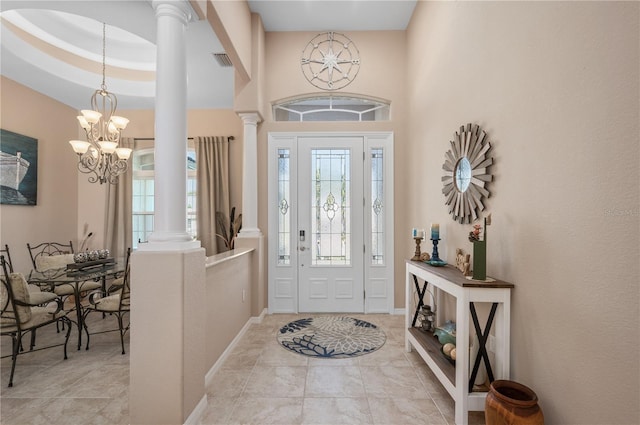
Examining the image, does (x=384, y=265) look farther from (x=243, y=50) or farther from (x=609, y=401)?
(x=243, y=50)

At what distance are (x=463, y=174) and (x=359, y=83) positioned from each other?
2319 mm

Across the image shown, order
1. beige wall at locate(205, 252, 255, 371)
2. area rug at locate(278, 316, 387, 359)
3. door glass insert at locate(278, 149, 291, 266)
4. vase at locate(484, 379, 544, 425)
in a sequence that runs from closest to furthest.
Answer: vase at locate(484, 379, 544, 425), beige wall at locate(205, 252, 255, 371), area rug at locate(278, 316, 387, 359), door glass insert at locate(278, 149, 291, 266)

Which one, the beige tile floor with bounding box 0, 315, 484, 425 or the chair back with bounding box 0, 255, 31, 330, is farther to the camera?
the chair back with bounding box 0, 255, 31, 330

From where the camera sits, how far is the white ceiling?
11.4ft

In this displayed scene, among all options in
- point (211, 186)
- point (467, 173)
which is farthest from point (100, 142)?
point (467, 173)

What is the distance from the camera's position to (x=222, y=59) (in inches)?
148

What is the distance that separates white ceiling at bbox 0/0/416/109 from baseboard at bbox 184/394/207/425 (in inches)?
124

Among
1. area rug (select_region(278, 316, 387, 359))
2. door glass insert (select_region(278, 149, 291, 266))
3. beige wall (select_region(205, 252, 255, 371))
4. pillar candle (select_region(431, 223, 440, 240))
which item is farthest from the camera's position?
door glass insert (select_region(278, 149, 291, 266))

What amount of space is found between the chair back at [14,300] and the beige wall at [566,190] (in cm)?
380

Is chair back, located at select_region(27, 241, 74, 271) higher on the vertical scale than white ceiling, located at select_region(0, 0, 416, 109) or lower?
lower

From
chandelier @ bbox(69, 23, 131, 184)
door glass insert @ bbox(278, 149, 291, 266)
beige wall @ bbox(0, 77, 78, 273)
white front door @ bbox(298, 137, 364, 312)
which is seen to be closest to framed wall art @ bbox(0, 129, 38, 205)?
beige wall @ bbox(0, 77, 78, 273)

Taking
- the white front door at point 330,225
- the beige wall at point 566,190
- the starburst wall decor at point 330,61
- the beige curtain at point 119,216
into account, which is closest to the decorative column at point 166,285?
the beige wall at point 566,190

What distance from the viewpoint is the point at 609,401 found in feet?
3.93

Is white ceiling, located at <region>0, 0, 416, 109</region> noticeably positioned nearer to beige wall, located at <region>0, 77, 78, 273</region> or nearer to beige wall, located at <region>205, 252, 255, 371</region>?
beige wall, located at <region>0, 77, 78, 273</region>
